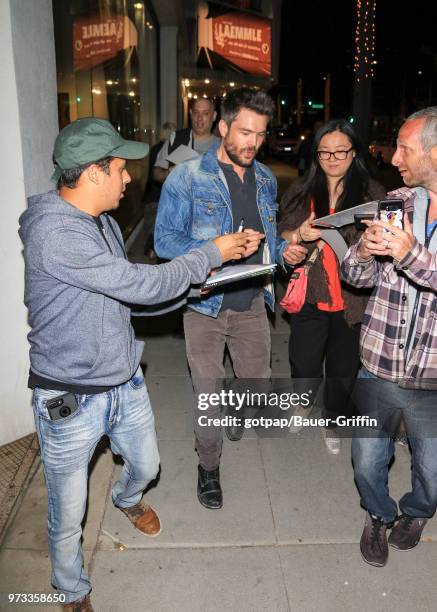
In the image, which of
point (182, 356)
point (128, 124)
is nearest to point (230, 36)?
point (128, 124)

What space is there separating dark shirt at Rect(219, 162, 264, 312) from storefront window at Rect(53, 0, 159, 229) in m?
3.30

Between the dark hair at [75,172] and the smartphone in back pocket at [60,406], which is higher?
the dark hair at [75,172]

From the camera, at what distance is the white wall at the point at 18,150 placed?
3398 millimetres

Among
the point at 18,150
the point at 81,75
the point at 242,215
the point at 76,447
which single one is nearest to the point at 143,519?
the point at 76,447

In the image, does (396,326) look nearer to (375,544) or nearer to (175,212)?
(375,544)

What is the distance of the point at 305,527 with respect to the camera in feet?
10.8

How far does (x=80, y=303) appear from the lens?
2.26 m

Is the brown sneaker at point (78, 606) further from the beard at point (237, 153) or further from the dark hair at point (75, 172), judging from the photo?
the beard at point (237, 153)

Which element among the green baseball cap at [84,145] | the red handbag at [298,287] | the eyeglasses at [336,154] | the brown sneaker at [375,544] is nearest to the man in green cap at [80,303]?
the green baseball cap at [84,145]

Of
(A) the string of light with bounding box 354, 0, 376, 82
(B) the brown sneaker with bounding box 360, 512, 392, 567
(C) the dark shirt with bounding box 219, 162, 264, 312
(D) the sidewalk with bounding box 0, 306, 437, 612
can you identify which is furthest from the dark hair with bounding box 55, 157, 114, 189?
(A) the string of light with bounding box 354, 0, 376, 82

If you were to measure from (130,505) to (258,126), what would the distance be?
2.29 m

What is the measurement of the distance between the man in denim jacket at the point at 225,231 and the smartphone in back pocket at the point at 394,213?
0.96 meters

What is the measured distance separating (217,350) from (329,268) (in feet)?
3.25

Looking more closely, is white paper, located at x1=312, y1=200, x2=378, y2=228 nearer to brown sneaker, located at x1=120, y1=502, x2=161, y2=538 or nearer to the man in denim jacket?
the man in denim jacket
